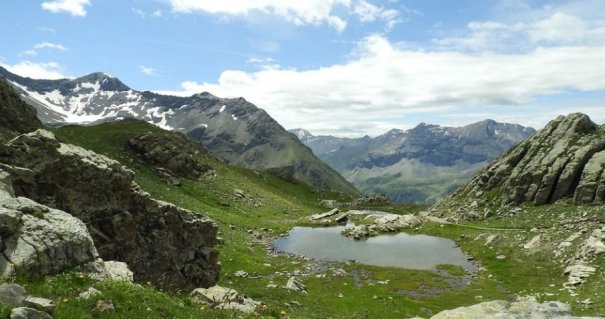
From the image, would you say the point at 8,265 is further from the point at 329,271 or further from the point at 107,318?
the point at 329,271

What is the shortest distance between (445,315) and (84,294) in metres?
15.1

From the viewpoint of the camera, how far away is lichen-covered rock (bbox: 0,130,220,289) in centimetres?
3331

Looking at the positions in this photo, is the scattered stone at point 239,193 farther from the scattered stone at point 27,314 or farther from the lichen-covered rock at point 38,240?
the scattered stone at point 27,314

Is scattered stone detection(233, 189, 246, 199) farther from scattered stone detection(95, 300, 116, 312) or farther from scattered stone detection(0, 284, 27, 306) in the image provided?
scattered stone detection(0, 284, 27, 306)

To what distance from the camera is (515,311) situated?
18.7m

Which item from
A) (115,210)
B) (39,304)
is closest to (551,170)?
(115,210)

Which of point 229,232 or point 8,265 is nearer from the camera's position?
point 8,265

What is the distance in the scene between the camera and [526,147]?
441ft

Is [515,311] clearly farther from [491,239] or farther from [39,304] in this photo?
[491,239]

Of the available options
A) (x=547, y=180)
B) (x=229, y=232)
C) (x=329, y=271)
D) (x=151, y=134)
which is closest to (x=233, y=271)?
(x=329, y=271)

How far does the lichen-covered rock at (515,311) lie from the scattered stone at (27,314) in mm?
15587

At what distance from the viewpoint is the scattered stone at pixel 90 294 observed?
16634 mm

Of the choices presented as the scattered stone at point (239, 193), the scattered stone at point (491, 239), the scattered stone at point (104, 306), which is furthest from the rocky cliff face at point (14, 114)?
the scattered stone at point (491, 239)

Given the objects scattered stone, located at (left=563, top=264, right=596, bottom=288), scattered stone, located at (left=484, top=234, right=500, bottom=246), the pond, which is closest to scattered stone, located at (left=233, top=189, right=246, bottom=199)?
the pond
